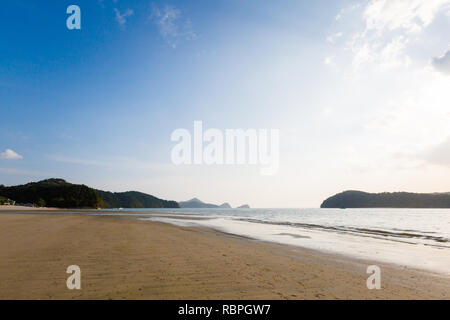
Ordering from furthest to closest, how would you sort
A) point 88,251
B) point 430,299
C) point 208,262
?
point 88,251
point 208,262
point 430,299

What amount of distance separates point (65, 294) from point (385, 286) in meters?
10.0

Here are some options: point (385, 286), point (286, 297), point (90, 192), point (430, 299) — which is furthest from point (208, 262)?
point (90, 192)

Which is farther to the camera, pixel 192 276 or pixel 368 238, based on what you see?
pixel 368 238

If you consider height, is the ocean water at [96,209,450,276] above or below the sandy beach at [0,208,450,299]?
below

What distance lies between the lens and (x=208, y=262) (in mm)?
10898

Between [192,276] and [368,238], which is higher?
[192,276]

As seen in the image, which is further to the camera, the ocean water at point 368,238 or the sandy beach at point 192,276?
the ocean water at point 368,238

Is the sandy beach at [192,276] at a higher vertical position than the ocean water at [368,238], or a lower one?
higher

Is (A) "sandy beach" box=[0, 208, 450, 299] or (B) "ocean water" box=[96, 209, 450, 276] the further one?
(B) "ocean water" box=[96, 209, 450, 276]

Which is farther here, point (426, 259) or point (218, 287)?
point (426, 259)

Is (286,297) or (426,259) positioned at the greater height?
(286,297)

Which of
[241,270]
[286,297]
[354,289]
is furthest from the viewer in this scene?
[241,270]
